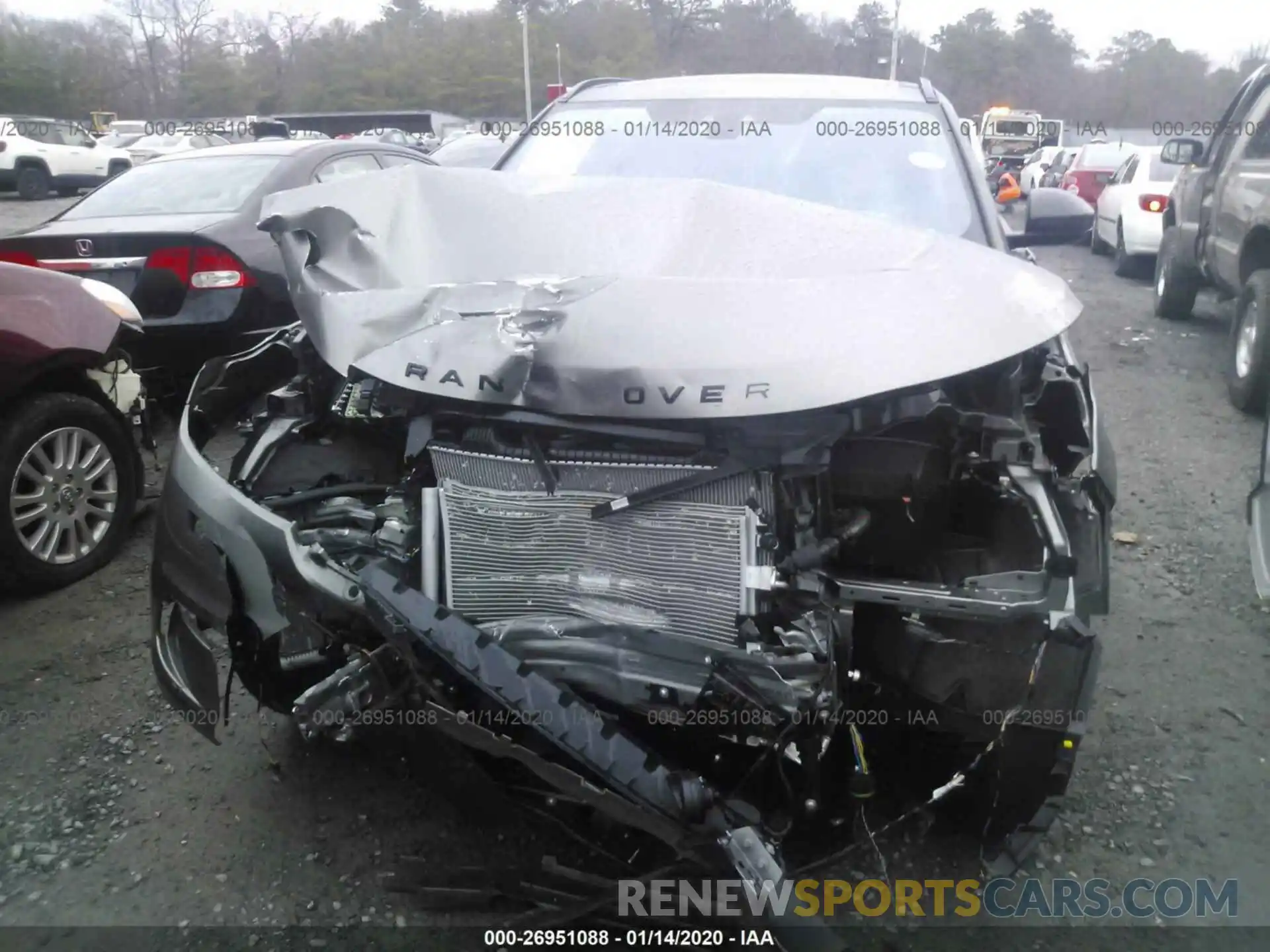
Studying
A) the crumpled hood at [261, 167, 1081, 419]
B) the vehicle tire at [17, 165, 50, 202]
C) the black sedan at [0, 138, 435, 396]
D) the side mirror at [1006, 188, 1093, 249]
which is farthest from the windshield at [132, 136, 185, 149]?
the side mirror at [1006, 188, 1093, 249]

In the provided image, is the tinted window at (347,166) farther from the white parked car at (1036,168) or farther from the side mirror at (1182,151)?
the white parked car at (1036,168)

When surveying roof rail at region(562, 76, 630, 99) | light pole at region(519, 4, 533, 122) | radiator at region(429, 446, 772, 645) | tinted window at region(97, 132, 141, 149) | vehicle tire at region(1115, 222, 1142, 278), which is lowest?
vehicle tire at region(1115, 222, 1142, 278)

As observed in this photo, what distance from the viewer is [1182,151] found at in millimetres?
7297

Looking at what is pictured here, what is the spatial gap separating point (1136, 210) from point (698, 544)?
10.2 m

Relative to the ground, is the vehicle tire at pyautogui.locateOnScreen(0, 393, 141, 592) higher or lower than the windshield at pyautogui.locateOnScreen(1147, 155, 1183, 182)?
lower

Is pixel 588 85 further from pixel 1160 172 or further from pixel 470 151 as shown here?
pixel 1160 172

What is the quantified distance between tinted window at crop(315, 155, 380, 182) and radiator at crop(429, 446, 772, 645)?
4.33 metres

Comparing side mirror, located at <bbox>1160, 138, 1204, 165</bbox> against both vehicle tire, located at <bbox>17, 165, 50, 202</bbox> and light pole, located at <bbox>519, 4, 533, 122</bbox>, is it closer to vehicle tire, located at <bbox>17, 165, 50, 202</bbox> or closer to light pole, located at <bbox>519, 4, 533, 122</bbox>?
vehicle tire, located at <bbox>17, 165, 50, 202</bbox>

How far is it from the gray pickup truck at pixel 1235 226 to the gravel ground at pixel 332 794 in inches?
104

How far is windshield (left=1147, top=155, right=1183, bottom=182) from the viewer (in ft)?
35.0

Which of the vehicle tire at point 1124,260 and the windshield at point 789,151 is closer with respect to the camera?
the windshield at point 789,151

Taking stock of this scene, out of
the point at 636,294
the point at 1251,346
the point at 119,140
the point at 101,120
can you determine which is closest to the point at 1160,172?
the point at 1251,346

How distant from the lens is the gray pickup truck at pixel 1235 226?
5.88 meters

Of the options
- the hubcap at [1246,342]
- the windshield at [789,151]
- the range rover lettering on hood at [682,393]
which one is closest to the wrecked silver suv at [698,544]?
the range rover lettering on hood at [682,393]
